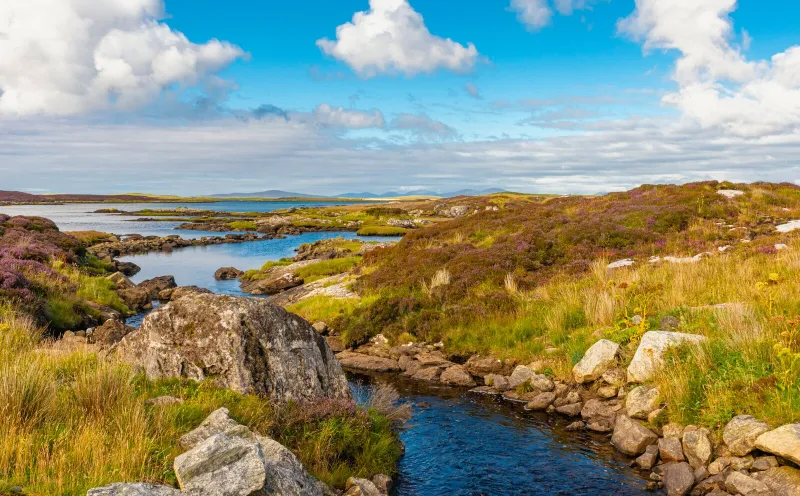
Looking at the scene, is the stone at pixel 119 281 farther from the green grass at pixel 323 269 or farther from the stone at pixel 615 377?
the stone at pixel 615 377

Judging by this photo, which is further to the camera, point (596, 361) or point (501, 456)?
point (596, 361)

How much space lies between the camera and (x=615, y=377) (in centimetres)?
1416

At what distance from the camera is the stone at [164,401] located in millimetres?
8414

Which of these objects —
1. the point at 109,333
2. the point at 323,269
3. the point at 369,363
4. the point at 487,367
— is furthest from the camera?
the point at 323,269

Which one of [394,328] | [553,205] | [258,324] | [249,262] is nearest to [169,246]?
[249,262]

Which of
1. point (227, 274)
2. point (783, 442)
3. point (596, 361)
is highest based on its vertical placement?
point (783, 442)

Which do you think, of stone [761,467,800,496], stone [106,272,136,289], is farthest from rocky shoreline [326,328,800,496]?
stone [106,272,136,289]

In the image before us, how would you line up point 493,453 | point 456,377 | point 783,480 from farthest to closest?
point 456,377 → point 493,453 → point 783,480

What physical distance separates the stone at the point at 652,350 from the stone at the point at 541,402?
2.13 meters

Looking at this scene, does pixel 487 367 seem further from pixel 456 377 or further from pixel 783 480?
pixel 783 480

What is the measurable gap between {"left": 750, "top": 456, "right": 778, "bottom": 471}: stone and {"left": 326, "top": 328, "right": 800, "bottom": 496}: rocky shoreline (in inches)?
0.6

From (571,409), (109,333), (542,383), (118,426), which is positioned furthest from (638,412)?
(109,333)

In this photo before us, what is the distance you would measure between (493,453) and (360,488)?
13.2 ft

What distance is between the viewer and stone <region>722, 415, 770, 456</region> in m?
9.75
